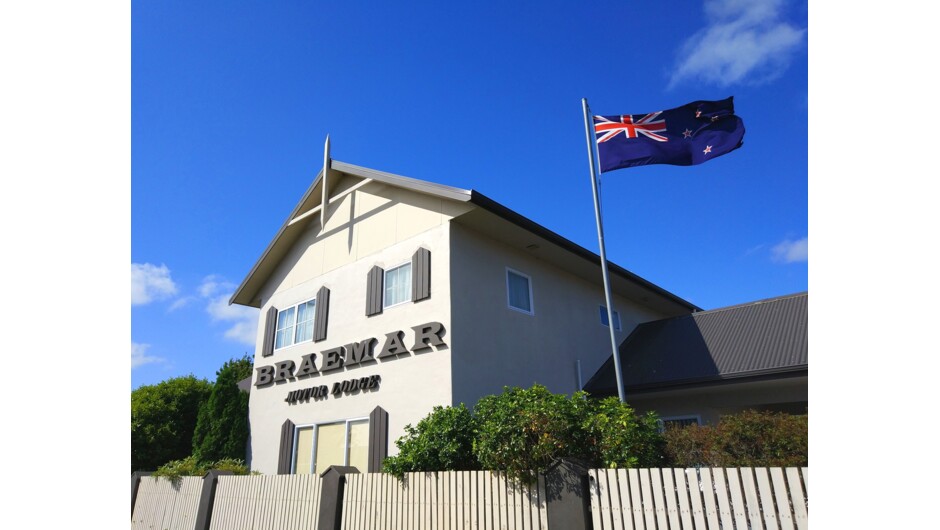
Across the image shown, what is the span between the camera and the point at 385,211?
14172 mm

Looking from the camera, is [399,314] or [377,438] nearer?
[377,438]

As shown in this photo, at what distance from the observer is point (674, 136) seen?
11156 millimetres

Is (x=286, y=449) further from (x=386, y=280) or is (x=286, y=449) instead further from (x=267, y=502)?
(x=386, y=280)

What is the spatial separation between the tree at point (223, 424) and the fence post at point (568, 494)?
1231cm

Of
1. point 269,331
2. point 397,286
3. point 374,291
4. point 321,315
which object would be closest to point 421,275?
point 397,286

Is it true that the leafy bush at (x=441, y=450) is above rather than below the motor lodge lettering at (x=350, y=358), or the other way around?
below

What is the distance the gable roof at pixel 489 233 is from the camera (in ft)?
39.7

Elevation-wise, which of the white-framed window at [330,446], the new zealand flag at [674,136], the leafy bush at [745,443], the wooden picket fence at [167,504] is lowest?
the wooden picket fence at [167,504]

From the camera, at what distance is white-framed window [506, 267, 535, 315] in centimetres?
1320

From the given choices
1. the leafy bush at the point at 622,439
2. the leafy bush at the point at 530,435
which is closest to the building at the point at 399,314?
the leafy bush at the point at 530,435

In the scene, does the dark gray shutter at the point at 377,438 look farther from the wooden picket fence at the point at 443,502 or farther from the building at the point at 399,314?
the wooden picket fence at the point at 443,502

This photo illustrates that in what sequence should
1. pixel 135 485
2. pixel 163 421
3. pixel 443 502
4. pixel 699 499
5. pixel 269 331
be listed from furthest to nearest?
pixel 163 421
pixel 269 331
pixel 135 485
pixel 443 502
pixel 699 499

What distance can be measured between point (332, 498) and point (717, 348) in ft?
33.0
